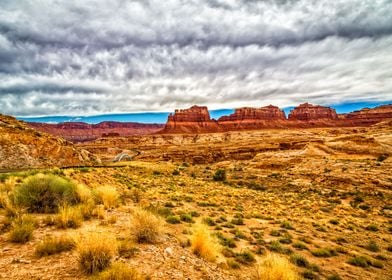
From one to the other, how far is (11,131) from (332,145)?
51.9 m

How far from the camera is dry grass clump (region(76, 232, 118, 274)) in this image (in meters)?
4.93

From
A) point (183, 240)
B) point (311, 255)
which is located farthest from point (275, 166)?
point (183, 240)

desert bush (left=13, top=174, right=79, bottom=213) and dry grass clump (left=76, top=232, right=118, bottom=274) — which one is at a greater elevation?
desert bush (left=13, top=174, right=79, bottom=213)

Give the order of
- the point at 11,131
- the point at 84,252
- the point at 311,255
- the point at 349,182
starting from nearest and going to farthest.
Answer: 1. the point at 84,252
2. the point at 311,255
3. the point at 11,131
4. the point at 349,182

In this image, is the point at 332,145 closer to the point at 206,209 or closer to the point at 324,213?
the point at 324,213

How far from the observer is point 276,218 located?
50.6ft

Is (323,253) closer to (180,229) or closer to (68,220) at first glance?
(180,229)

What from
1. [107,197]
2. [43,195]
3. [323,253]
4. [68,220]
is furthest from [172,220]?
[323,253]

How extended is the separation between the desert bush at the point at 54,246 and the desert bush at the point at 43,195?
9.27 ft

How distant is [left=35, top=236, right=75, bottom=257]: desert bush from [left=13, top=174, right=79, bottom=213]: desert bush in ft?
9.27

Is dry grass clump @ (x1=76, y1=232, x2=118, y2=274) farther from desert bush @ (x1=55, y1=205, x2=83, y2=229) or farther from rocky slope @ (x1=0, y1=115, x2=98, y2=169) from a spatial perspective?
rocky slope @ (x1=0, y1=115, x2=98, y2=169)

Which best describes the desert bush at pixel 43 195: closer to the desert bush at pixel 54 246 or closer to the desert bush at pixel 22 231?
the desert bush at pixel 22 231

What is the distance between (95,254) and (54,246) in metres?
1.36

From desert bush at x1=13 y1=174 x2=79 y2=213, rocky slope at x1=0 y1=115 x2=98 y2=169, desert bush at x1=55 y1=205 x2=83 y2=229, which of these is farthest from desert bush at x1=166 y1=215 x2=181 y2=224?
rocky slope at x1=0 y1=115 x2=98 y2=169
